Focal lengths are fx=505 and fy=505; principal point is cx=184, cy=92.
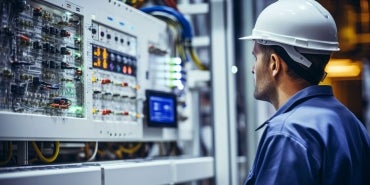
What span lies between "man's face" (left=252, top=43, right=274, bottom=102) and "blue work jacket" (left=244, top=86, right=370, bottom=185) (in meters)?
0.23

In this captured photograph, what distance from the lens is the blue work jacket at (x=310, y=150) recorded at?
62.3 inches

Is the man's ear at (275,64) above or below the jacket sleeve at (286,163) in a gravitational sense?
above

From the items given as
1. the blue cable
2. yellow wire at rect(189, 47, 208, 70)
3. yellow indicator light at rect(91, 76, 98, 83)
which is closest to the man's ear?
yellow indicator light at rect(91, 76, 98, 83)

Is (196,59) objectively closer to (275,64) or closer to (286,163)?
(275,64)

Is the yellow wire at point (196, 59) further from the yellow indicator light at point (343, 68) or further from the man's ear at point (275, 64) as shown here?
the yellow indicator light at point (343, 68)

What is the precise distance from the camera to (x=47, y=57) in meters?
1.88

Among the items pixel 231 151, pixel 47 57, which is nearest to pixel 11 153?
pixel 47 57

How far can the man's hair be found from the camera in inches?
74.4

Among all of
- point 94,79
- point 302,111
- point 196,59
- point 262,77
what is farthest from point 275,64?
point 196,59

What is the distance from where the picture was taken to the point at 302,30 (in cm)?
189

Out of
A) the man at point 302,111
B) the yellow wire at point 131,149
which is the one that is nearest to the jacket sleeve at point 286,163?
the man at point 302,111

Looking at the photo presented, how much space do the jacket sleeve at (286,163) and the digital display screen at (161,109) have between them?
3.65ft

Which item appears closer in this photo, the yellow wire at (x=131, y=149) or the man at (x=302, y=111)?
the man at (x=302, y=111)

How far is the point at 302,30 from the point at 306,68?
0.14 metres
